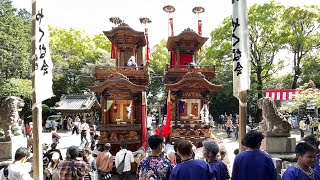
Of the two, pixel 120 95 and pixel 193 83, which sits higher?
pixel 193 83

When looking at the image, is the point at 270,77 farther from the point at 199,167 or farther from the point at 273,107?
the point at 199,167

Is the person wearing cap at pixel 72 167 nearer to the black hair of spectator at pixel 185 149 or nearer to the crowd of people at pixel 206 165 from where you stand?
the crowd of people at pixel 206 165

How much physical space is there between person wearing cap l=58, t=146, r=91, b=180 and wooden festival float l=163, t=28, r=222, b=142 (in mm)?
9424

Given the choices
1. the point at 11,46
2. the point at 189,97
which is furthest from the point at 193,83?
the point at 11,46

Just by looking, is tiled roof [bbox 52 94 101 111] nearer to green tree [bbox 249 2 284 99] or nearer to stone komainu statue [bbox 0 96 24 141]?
green tree [bbox 249 2 284 99]

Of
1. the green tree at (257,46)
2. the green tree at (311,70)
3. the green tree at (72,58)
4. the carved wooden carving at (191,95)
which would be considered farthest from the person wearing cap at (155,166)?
the green tree at (72,58)

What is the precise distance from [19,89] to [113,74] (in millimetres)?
16267

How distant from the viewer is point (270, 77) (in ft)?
102

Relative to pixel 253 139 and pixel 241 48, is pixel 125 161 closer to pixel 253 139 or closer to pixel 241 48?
pixel 241 48

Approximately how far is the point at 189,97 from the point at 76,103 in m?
21.6

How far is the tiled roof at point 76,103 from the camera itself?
33.5 m

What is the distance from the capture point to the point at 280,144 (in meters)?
9.14

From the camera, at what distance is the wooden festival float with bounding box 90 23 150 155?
1380cm

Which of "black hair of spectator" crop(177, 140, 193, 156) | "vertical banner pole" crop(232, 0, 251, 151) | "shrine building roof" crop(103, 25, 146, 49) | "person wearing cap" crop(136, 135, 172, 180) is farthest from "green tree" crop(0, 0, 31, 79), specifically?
"black hair of spectator" crop(177, 140, 193, 156)
